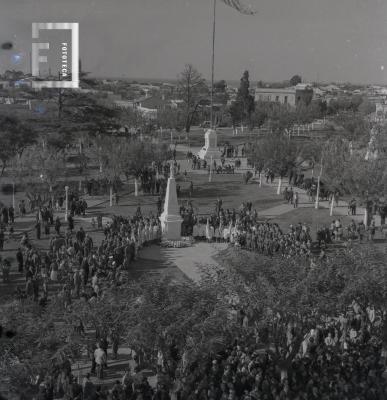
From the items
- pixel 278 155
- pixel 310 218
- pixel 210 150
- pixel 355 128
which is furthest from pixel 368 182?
pixel 355 128

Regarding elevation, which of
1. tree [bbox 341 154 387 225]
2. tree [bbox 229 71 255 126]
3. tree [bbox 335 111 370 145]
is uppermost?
tree [bbox 229 71 255 126]

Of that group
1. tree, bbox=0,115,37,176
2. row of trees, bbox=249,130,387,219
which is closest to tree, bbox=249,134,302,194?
row of trees, bbox=249,130,387,219

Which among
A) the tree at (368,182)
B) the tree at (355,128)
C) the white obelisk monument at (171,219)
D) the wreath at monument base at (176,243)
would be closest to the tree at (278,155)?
the tree at (368,182)

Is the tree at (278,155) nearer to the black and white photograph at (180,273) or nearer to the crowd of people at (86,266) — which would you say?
the black and white photograph at (180,273)

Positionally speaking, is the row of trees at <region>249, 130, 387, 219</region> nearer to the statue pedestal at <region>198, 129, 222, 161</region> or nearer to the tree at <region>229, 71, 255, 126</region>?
the statue pedestal at <region>198, 129, 222, 161</region>

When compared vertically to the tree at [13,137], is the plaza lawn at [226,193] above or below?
below

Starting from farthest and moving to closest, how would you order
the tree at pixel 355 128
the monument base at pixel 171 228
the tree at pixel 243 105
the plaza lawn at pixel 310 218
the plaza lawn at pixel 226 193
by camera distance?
1. the tree at pixel 243 105
2. the tree at pixel 355 128
3. the plaza lawn at pixel 226 193
4. the plaza lawn at pixel 310 218
5. the monument base at pixel 171 228

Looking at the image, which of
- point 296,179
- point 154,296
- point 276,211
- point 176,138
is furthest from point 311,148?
point 154,296

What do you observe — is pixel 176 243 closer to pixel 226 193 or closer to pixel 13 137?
pixel 226 193
